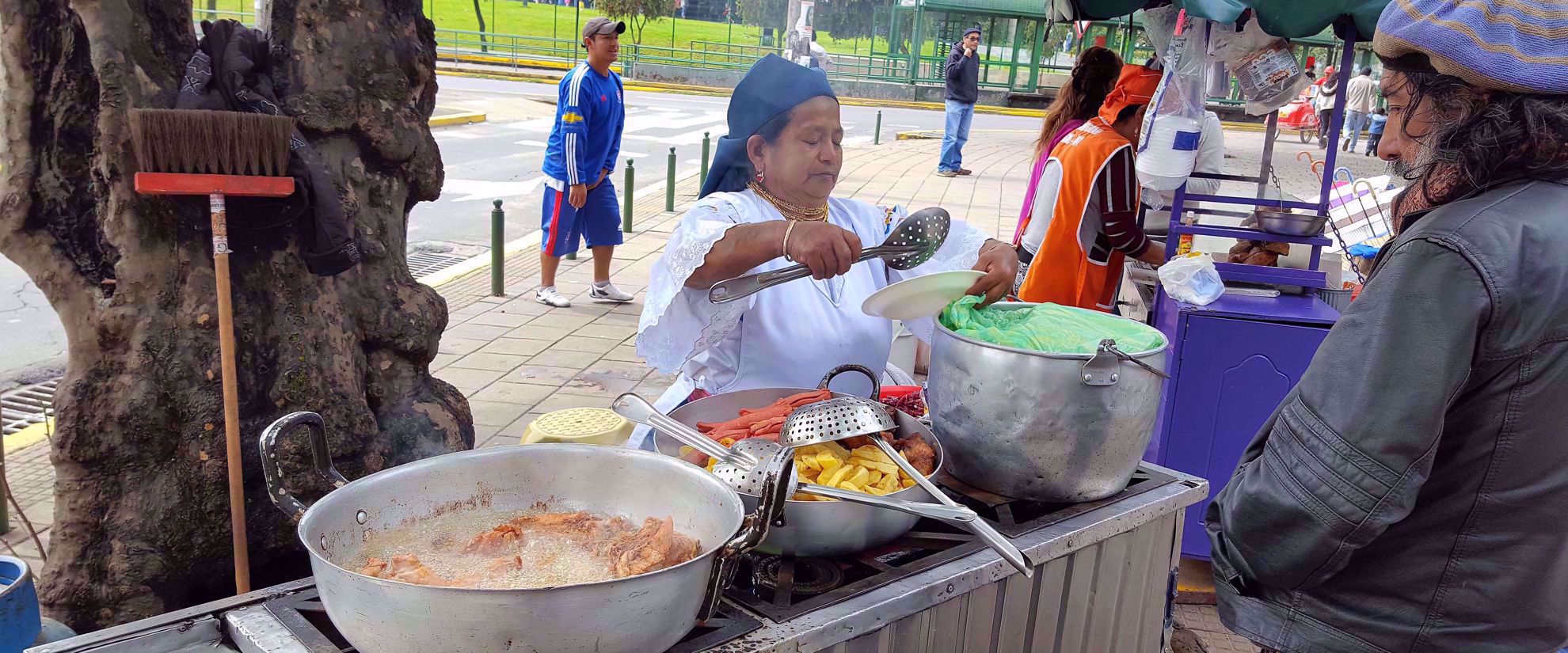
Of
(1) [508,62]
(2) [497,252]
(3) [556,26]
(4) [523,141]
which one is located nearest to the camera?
(2) [497,252]

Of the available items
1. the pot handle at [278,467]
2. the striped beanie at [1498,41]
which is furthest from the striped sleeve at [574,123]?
the striped beanie at [1498,41]

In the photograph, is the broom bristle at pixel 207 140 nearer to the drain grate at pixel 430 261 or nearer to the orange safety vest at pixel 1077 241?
the orange safety vest at pixel 1077 241

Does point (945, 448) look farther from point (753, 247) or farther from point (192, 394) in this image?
point (192, 394)

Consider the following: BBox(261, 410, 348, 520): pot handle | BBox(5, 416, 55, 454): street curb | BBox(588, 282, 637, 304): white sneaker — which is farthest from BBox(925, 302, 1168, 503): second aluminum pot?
BBox(588, 282, 637, 304): white sneaker

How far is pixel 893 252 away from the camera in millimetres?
2148

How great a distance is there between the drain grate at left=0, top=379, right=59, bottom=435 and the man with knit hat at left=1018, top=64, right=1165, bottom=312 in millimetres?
4676

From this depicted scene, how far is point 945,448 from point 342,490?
3.49 ft

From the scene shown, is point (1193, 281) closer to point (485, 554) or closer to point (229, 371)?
point (485, 554)

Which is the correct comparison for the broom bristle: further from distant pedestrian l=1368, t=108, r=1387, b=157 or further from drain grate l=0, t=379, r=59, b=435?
distant pedestrian l=1368, t=108, r=1387, b=157

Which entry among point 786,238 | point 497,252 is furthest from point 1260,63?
point 497,252

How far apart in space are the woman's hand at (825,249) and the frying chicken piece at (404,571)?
0.97 metres

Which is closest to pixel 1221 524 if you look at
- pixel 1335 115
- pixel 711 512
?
pixel 711 512

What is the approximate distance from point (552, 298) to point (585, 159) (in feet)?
3.53

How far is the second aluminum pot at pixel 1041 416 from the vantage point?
1.66 metres
